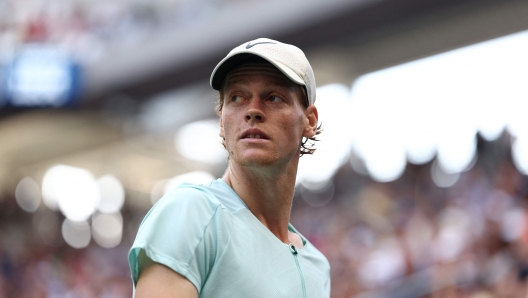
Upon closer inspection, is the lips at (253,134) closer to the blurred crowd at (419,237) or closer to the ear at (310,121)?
the ear at (310,121)

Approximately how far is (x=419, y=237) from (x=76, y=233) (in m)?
12.5

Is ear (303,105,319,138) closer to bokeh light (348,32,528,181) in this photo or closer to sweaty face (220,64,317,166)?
sweaty face (220,64,317,166)

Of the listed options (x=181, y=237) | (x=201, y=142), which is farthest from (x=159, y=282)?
(x=201, y=142)

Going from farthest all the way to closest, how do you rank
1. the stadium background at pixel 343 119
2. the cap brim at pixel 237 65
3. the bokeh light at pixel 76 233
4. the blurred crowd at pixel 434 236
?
1. the bokeh light at pixel 76 233
2. the stadium background at pixel 343 119
3. the blurred crowd at pixel 434 236
4. the cap brim at pixel 237 65

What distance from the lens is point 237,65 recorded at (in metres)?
2.12

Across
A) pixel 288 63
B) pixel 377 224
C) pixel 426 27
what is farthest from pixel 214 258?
pixel 426 27

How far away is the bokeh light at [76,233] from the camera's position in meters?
16.7

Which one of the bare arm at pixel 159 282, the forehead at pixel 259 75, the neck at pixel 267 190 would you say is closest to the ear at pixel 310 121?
the neck at pixel 267 190

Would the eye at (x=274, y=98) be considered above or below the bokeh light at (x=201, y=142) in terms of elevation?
below

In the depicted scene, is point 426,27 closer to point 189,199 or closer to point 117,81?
point 117,81

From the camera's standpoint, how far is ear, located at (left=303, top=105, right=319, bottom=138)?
231 centimetres

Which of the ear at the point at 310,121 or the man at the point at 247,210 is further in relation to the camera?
the ear at the point at 310,121

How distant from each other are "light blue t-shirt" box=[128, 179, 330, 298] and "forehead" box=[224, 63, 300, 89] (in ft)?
1.15

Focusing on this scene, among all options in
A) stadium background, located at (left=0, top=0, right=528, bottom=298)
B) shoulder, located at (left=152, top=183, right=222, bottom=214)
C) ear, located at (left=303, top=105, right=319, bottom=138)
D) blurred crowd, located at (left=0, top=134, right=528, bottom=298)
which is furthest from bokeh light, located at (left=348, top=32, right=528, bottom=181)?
shoulder, located at (left=152, top=183, right=222, bottom=214)
